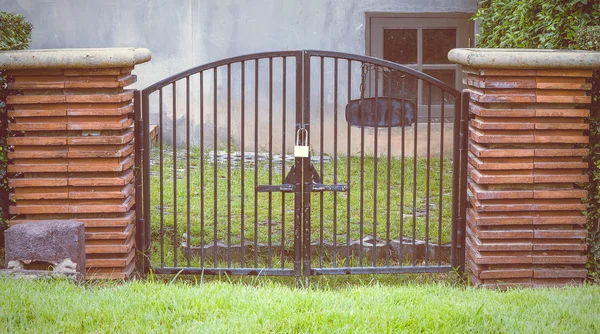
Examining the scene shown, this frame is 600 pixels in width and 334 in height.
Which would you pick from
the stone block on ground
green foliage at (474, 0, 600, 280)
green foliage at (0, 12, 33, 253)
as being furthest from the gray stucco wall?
the stone block on ground

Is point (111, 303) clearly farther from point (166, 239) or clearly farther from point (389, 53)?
point (389, 53)

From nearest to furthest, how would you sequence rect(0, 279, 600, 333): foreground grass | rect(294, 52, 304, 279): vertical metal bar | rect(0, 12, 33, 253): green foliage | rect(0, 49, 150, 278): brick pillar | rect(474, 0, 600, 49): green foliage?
rect(0, 279, 600, 333): foreground grass
rect(0, 49, 150, 278): brick pillar
rect(0, 12, 33, 253): green foliage
rect(294, 52, 304, 279): vertical metal bar
rect(474, 0, 600, 49): green foliage

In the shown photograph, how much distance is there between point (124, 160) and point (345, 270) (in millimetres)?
1637

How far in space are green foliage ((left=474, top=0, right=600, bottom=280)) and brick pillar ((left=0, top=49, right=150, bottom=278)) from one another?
2948 mm

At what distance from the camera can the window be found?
10.1 meters

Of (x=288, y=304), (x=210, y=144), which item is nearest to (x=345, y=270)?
(x=288, y=304)

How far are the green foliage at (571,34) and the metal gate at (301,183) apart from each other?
834 millimetres

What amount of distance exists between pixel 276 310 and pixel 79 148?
1817 mm

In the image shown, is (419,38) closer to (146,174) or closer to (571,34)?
(571,34)

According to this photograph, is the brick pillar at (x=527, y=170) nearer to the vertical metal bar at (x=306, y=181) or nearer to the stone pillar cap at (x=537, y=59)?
the stone pillar cap at (x=537, y=59)

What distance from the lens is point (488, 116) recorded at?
210 inches

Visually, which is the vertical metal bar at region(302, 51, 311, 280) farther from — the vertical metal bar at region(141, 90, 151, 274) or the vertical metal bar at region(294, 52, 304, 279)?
the vertical metal bar at region(141, 90, 151, 274)

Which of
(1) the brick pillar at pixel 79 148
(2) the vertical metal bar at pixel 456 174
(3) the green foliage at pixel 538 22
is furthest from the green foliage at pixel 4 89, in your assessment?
(3) the green foliage at pixel 538 22

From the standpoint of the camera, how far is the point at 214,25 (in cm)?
1014
